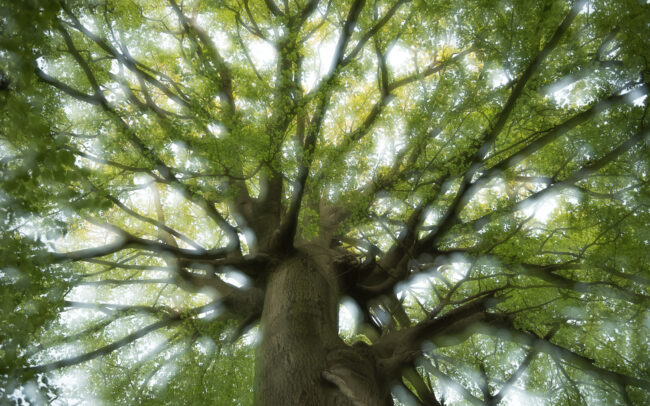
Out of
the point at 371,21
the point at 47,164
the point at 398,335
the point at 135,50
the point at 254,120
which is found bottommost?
the point at 398,335

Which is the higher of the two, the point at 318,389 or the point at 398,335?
the point at 398,335

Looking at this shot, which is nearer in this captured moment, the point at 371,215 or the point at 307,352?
the point at 307,352

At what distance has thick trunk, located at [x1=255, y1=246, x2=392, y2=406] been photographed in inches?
124

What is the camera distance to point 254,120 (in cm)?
446

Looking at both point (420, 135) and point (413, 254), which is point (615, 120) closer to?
point (420, 135)

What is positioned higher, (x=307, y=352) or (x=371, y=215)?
(x=371, y=215)

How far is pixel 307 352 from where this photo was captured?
353 cm

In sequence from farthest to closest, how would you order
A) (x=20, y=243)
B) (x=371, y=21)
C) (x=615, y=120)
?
(x=371, y=21) < (x=615, y=120) < (x=20, y=243)

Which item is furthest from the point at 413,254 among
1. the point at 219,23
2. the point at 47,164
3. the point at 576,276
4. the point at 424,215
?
the point at 219,23

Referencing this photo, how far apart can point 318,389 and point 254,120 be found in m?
2.88

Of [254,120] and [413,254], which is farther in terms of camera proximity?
[413,254]

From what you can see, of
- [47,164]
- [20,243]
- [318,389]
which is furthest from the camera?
[318,389]

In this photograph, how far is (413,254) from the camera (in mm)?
4746

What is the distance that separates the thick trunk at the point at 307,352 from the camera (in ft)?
10.4
